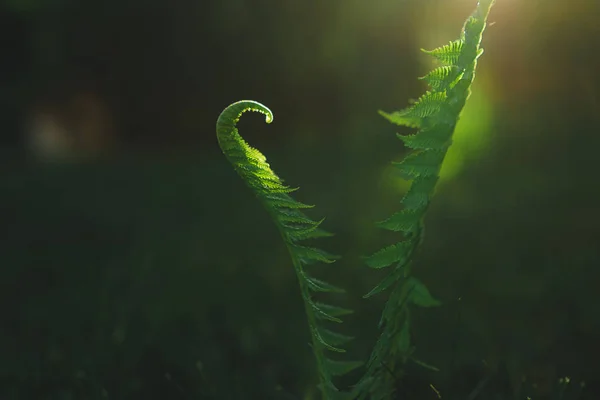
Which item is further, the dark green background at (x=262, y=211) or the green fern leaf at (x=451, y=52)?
the dark green background at (x=262, y=211)

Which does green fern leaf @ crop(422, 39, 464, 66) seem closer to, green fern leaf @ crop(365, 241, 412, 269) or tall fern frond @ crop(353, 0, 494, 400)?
tall fern frond @ crop(353, 0, 494, 400)

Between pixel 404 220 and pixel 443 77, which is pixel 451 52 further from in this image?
pixel 404 220

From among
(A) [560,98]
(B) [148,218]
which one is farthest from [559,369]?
(A) [560,98]

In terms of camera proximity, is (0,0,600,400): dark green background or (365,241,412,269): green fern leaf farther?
(0,0,600,400): dark green background

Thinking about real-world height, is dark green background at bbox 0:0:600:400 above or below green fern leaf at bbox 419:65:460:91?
below

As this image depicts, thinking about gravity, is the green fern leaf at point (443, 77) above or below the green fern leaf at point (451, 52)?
below

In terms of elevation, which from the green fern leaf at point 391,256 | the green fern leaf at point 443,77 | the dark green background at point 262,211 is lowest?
the dark green background at point 262,211

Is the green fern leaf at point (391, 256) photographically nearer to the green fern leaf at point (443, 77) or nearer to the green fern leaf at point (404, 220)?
the green fern leaf at point (404, 220)

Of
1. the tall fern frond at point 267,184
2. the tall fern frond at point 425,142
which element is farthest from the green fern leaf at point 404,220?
the tall fern frond at point 267,184

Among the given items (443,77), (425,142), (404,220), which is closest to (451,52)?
(443,77)

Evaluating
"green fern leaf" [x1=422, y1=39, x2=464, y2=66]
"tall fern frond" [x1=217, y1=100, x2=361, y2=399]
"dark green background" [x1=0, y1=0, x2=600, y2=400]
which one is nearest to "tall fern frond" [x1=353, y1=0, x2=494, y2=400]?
"green fern leaf" [x1=422, y1=39, x2=464, y2=66]
